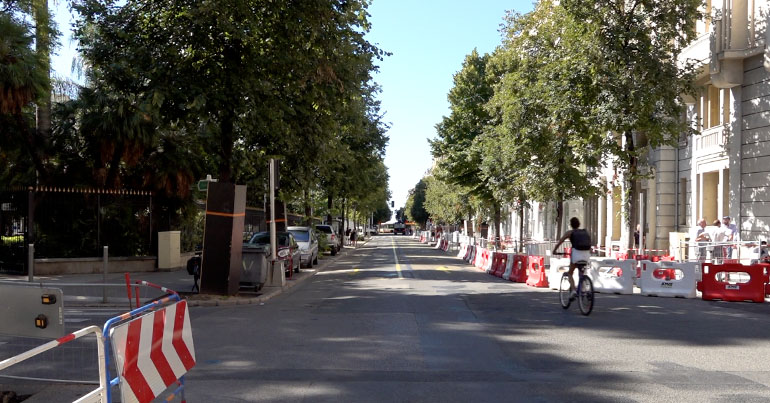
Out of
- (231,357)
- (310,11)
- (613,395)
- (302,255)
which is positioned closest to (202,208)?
(302,255)

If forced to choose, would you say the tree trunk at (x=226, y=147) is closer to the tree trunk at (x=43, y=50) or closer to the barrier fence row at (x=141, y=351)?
the tree trunk at (x=43, y=50)

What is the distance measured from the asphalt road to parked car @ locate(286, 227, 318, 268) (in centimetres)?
1328

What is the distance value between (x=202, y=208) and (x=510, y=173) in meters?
13.3

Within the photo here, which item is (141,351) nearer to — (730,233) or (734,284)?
(734,284)

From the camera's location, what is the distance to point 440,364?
8.31m

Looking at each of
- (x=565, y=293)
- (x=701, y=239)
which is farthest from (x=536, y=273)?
(x=565, y=293)

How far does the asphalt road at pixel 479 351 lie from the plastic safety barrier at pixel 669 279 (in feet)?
4.49

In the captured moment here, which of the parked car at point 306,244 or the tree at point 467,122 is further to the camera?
the tree at point 467,122

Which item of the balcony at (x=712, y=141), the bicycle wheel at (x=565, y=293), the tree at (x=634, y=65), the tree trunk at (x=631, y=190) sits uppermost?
the tree at (x=634, y=65)

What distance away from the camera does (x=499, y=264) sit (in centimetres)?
2492

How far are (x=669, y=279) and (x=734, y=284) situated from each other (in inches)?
56.7

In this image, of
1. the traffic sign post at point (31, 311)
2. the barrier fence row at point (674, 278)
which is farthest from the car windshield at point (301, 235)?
the traffic sign post at point (31, 311)

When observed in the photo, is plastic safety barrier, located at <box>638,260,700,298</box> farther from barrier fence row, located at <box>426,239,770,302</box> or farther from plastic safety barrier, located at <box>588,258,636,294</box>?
plastic safety barrier, located at <box>588,258,636,294</box>

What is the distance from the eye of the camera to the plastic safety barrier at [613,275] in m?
17.7
